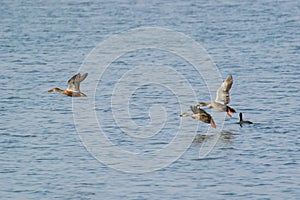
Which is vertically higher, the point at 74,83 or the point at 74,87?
the point at 74,83

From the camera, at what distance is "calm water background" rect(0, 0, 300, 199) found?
107 feet

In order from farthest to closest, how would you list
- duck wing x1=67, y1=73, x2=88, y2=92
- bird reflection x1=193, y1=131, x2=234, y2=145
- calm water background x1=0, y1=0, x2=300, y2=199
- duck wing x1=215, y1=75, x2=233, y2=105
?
bird reflection x1=193, y1=131, x2=234, y2=145
duck wing x1=67, y1=73, x2=88, y2=92
duck wing x1=215, y1=75, x2=233, y2=105
calm water background x1=0, y1=0, x2=300, y2=199

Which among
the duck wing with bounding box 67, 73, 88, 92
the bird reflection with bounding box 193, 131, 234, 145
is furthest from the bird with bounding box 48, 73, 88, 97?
the bird reflection with bounding box 193, 131, 234, 145

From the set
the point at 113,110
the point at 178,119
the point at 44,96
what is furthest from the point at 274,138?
the point at 44,96

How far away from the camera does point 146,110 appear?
44.9 m

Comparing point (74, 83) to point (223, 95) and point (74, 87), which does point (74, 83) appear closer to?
point (74, 87)

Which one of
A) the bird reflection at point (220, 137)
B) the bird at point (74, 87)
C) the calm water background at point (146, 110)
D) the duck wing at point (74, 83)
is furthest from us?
the bird reflection at point (220, 137)

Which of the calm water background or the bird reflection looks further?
the bird reflection

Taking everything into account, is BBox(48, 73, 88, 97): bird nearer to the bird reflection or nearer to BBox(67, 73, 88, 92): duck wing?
BBox(67, 73, 88, 92): duck wing

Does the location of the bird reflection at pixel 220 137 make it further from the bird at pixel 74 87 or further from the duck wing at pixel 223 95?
the bird at pixel 74 87

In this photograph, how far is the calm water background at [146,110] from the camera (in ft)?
107

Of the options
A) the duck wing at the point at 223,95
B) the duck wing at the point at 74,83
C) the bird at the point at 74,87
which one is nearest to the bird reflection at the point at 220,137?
the duck wing at the point at 223,95

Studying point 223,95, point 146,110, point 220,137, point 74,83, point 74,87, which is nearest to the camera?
point 223,95

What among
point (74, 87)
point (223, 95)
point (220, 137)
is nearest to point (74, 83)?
point (74, 87)
